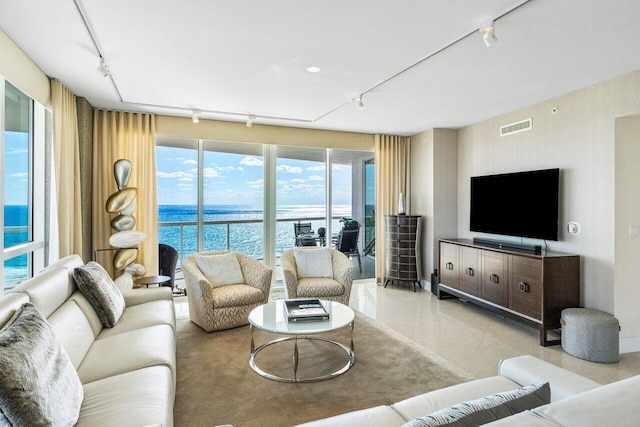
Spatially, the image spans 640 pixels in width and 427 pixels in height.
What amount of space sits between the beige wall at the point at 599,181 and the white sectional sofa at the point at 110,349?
12.3 ft

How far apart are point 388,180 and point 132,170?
377 centimetres

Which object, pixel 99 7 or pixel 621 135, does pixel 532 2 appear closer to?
pixel 621 135

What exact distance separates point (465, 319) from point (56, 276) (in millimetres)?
3961

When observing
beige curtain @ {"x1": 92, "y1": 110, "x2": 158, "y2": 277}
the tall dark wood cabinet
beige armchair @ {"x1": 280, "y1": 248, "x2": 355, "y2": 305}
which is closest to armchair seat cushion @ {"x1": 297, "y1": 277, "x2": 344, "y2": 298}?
beige armchair @ {"x1": 280, "y1": 248, "x2": 355, "y2": 305}

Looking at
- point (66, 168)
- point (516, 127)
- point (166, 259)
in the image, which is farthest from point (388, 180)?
point (66, 168)

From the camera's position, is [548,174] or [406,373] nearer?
[406,373]

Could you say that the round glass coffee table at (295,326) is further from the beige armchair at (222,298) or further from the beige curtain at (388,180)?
the beige curtain at (388,180)

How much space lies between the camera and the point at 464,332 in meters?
3.71

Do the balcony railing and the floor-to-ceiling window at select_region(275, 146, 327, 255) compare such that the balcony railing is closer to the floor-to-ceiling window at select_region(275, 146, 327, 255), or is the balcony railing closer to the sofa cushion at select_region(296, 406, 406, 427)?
the floor-to-ceiling window at select_region(275, 146, 327, 255)

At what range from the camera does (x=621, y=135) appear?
10.7 feet

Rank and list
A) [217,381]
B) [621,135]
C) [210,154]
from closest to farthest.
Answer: [217,381], [621,135], [210,154]

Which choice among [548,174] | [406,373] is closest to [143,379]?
[406,373]

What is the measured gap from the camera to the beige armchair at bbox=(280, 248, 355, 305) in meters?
3.98

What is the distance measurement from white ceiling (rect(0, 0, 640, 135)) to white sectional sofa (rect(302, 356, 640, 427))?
1994 mm
